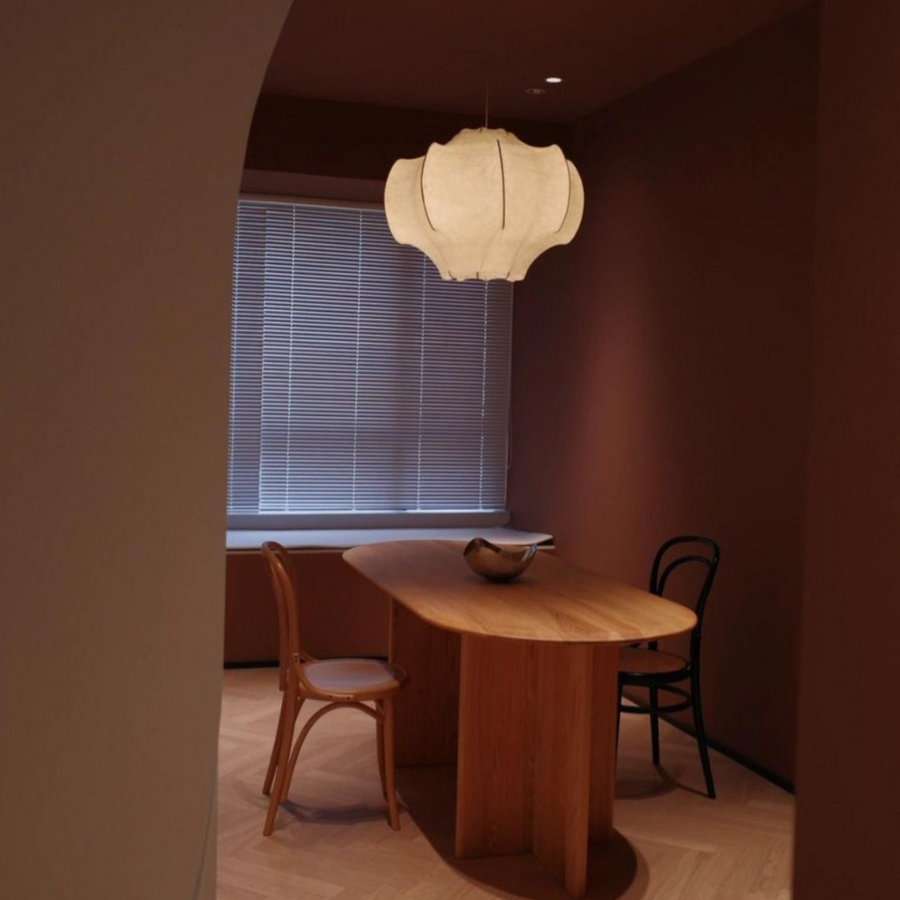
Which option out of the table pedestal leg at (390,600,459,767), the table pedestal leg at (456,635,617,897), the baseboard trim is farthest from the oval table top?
the baseboard trim

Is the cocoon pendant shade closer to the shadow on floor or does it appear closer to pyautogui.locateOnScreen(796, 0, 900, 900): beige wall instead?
pyautogui.locateOnScreen(796, 0, 900, 900): beige wall

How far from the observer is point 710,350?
4.44m

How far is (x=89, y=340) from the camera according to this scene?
29.9 inches

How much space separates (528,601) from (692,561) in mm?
1449

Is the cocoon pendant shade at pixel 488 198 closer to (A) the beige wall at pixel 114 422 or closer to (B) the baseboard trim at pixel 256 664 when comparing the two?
Answer: (A) the beige wall at pixel 114 422

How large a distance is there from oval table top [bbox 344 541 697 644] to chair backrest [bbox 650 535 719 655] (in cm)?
42

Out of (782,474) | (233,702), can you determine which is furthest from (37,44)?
(233,702)

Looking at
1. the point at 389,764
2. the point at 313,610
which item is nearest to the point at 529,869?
the point at 389,764

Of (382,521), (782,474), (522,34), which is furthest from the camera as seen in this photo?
(382,521)

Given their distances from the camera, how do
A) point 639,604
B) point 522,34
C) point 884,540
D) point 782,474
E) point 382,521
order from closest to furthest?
point 884,540 → point 639,604 → point 782,474 → point 522,34 → point 382,521

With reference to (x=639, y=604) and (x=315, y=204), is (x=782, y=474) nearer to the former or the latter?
(x=639, y=604)

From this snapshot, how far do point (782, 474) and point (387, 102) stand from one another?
2717mm

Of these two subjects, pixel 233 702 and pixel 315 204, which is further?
pixel 315 204

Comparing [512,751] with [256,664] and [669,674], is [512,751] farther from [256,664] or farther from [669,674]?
[256,664]
